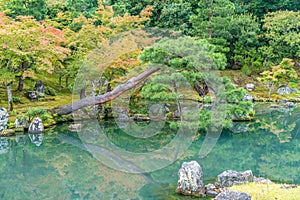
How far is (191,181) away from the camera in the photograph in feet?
24.1

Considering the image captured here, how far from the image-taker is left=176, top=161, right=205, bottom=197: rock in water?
24.0 ft

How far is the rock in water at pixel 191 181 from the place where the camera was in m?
7.30

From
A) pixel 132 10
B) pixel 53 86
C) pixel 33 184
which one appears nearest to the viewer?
pixel 33 184

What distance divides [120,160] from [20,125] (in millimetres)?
5833

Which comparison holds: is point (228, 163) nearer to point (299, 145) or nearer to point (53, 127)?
point (299, 145)

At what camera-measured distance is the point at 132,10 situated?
2959 centimetres

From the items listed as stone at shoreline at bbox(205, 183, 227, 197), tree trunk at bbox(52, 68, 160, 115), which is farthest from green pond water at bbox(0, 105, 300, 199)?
tree trunk at bbox(52, 68, 160, 115)

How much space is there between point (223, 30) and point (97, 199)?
22874mm

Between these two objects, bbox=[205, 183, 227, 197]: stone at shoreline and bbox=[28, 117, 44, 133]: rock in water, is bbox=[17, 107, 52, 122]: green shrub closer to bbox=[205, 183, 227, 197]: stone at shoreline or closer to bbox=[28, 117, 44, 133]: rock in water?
bbox=[28, 117, 44, 133]: rock in water

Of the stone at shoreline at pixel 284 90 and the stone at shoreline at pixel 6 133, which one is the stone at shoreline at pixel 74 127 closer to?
the stone at shoreline at pixel 6 133

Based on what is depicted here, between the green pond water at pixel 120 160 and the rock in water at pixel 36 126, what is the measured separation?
0.41 metres

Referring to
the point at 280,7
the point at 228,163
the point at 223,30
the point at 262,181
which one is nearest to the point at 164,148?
the point at 228,163

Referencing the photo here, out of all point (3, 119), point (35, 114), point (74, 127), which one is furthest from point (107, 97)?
point (3, 119)

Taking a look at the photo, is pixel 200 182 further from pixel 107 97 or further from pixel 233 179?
pixel 107 97
